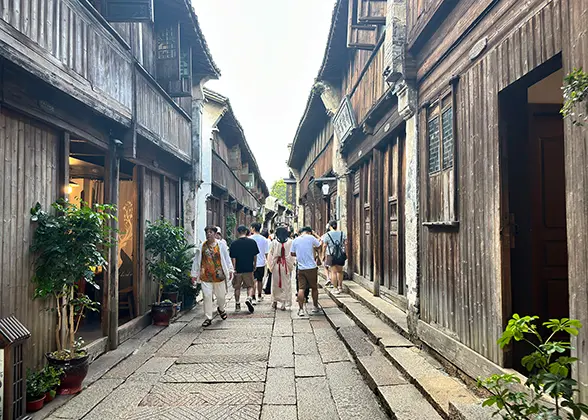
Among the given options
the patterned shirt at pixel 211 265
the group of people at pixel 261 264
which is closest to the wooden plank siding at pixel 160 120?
the group of people at pixel 261 264

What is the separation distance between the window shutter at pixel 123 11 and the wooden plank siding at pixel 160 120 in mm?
1187

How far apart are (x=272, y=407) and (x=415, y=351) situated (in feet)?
6.55

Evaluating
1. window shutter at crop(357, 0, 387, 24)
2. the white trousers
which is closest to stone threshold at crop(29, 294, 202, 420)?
the white trousers

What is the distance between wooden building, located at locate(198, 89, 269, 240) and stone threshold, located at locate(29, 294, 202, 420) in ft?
15.0

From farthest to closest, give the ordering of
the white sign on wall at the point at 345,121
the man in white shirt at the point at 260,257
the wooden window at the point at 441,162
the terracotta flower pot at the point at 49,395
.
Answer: the man in white shirt at the point at 260,257, the white sign on wall at the point at 345,121, the wooden window at the point at 441,162, the terracotta flower pot at the point at 49,395

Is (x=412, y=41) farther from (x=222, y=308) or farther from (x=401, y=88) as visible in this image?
(x=222, y=308)

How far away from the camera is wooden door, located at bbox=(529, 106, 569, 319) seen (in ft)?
14.0

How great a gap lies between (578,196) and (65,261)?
14.4ft

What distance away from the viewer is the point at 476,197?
427cm

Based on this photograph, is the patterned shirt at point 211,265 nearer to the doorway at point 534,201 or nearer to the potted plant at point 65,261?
the potted plant at point 65,261

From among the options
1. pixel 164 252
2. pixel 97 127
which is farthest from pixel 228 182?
pixel 97 127

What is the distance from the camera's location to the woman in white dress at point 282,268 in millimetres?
9891

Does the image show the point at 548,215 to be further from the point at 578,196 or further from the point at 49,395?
the point at 49,395

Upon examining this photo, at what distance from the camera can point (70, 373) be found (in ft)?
15.4
